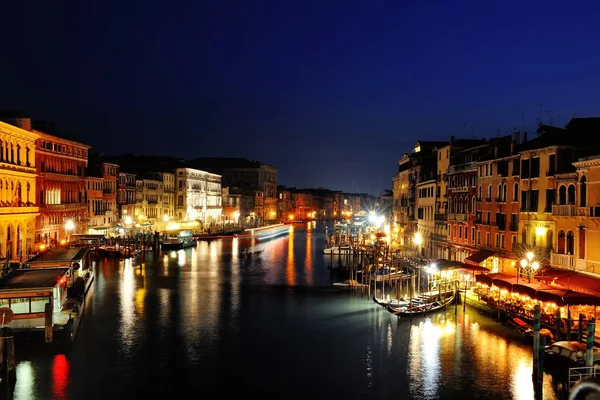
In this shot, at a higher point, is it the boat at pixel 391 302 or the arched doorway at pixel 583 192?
the arched doorway at pixel 583 192

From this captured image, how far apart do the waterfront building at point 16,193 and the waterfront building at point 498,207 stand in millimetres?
22394

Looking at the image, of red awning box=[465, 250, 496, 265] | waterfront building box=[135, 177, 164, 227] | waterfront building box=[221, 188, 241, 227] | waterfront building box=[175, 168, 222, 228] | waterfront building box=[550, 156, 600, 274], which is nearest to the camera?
waterfront building box=[550, 156, 600, 274]

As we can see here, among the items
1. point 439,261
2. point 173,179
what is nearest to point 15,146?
point 439,261

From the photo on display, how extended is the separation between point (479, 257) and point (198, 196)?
56.7 metres

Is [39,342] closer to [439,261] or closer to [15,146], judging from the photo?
[15,146]

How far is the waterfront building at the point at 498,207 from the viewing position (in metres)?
29.6

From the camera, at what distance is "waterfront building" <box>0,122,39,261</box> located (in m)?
31.7

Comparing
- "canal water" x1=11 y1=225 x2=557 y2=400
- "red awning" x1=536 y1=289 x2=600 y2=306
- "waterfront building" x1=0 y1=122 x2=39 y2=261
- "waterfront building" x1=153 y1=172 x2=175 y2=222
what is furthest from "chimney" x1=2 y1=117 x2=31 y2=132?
"waterfront building" x1=153 y1=172 x2=175 y2=222

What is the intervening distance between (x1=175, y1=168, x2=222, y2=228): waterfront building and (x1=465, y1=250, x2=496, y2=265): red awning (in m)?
50.7

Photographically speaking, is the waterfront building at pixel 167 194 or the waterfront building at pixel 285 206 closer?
the waterfront building at pixel 167 194

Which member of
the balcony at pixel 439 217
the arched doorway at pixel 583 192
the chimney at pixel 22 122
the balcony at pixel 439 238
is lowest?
the balcony at pixel 439 238

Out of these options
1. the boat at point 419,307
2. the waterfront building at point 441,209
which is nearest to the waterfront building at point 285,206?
the waterfront building at point 441,209

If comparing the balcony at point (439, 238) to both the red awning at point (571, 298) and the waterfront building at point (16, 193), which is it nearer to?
the red awning at point (571, 298)

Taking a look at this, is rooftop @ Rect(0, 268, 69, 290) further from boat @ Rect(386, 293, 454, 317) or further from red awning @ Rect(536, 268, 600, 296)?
red awning @ Rect(536, 268, 600, 296)
